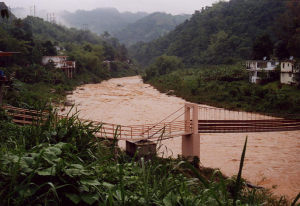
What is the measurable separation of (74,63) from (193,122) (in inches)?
→ 920

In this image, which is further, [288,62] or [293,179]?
[288,62]

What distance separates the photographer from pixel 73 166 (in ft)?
6.20

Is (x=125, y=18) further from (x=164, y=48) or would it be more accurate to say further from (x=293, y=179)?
(x=293, y=179)

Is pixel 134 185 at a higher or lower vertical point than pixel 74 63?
lower

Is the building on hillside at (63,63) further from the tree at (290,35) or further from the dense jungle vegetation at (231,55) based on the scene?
the tree at (290,35)

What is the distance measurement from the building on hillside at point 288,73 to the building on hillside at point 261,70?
56.5 inches

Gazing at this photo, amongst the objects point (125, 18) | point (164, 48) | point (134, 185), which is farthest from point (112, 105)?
point (125, 18)

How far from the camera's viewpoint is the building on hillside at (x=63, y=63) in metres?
26.4

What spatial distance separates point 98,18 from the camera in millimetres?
158500

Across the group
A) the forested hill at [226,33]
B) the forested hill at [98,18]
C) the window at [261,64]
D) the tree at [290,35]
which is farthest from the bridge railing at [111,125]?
the forested hill at [98,18]

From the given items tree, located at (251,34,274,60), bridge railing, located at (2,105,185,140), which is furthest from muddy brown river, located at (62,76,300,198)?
tree, located at (251,34,274,60)

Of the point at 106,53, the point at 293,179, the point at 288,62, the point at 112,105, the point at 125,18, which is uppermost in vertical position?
the point at 125,18

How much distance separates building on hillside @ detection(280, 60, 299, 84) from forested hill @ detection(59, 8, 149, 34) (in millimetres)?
124387

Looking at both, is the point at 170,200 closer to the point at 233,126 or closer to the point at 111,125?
the point at 111,125
